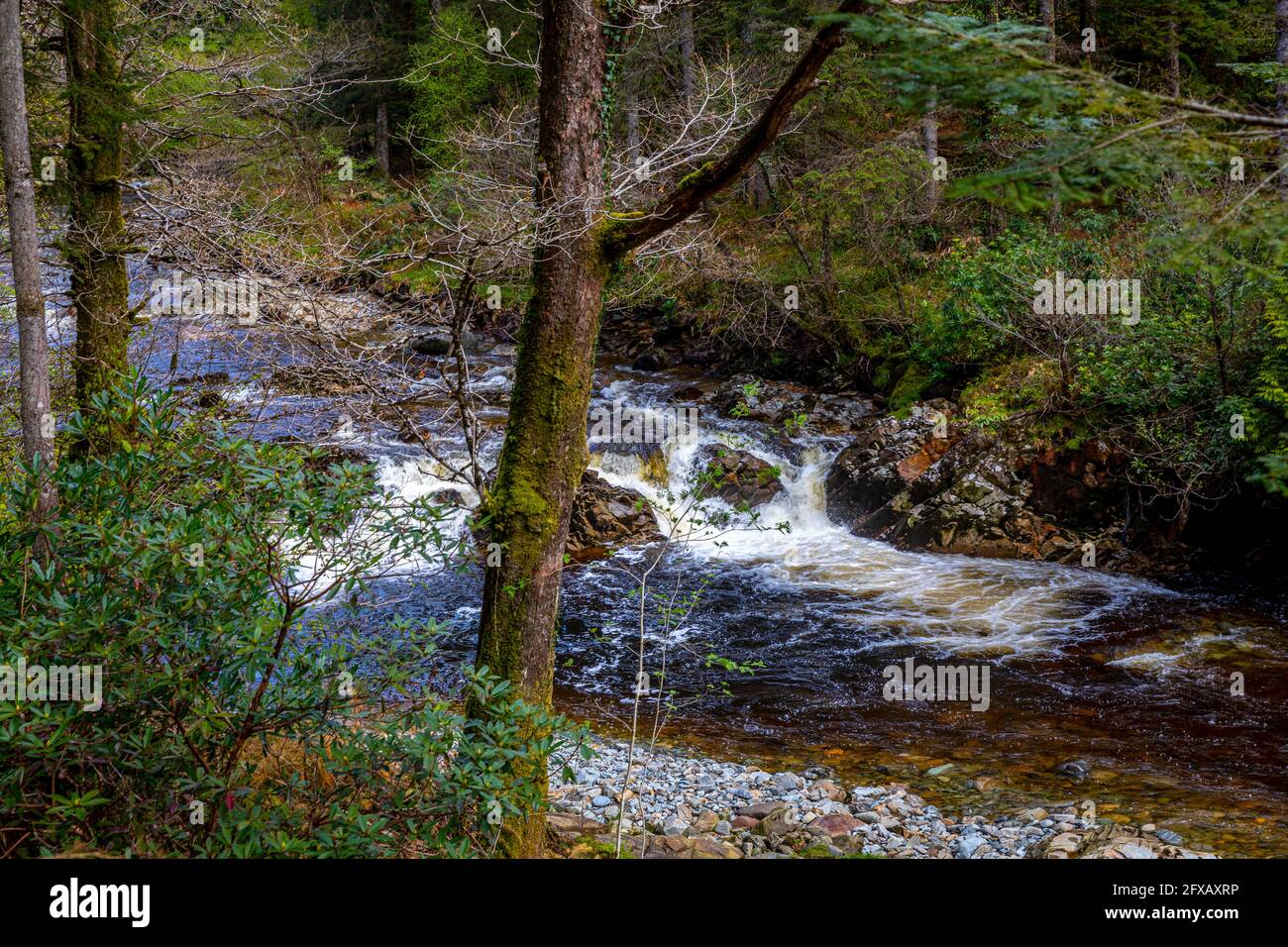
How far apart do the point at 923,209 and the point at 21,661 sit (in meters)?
16.9

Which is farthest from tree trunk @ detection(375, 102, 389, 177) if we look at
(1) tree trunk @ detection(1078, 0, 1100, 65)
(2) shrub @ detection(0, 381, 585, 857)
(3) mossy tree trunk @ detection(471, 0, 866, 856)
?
(2) shrub @ detection(0, 381, 585, 857)

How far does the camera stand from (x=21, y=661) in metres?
3.34

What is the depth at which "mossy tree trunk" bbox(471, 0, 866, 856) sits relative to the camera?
4934 millimetres

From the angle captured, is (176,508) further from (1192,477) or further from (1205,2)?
(1205,2)

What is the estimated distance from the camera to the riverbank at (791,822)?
6160 millimetres

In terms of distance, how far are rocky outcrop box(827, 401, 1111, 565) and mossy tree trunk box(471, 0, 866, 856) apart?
368 inches

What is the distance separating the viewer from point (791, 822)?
263 inches

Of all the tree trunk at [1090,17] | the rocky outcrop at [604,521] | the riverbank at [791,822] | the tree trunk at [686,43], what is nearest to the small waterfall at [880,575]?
the rocky outcrop at [604,521]

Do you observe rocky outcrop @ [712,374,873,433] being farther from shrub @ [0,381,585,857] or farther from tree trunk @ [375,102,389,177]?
tree trunk @ [375,102,389,177]

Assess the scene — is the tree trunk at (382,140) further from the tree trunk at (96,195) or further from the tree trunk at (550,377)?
the tree trunk at (550,377)

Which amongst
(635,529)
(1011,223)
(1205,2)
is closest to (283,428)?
(635,529)

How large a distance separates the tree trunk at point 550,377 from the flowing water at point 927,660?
952mm

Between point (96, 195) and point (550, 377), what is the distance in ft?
16.7

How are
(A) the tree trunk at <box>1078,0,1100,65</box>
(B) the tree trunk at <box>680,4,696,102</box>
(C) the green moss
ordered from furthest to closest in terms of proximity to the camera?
1. (A) the tree trunk at <box>1078,0,1100,65</box>
2. (B) the tree trunk at <box>680,4,696,102</box>
3. (C) the green moss
